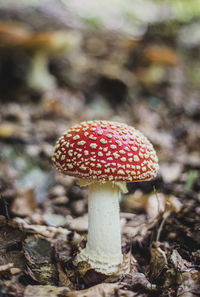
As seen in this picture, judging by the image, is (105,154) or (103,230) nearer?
(105,154)

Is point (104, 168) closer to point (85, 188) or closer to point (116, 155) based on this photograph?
point (116, 155)

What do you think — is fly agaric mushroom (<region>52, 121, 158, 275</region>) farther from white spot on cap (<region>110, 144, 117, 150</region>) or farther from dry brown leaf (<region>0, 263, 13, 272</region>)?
dry brown leaf (<region>0, 263, 13, 272</region>)

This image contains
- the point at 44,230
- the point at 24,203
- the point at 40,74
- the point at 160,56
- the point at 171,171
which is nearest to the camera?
the point at 44,230

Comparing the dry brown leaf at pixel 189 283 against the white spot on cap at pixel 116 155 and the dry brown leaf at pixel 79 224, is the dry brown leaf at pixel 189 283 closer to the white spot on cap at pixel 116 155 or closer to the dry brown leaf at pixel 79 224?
the white spot on cap at pixel 116 155

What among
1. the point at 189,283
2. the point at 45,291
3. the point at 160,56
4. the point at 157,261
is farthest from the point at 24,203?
the point at 160,56

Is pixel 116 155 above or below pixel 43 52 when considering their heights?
below

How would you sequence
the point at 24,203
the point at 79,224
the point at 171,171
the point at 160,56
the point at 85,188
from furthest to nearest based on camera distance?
the point at 160,56 < the point at 171,171 < the point at 85,188 < the point at 24,203 < the point at 79,224

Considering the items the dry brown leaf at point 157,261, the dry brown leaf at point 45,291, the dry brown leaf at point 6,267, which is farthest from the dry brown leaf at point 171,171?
the dry brown leaf at point 6,267

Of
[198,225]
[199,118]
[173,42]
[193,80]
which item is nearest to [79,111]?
[199,118]
